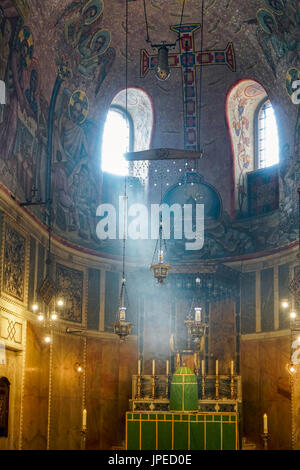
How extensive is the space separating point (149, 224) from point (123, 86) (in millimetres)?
4590

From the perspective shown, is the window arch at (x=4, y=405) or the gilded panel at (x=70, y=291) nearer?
the window arch at (x=4, y=405)

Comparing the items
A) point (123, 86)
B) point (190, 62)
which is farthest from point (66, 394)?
point (190, 62)

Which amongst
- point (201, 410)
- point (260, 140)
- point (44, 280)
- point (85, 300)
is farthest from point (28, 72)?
point (201, 410)

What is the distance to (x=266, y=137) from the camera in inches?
924

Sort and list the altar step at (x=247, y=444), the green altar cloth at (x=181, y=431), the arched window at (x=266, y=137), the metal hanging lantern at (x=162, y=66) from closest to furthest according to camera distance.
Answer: the metal hanging lantern at (x=162, y=66) < the green altar cloth at (x=181, y=431) < the altar step at (x=247, y=444) < the arched window at (x=266, y=137)

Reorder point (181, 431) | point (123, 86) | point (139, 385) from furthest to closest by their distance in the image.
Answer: point (123, 86) → point (139, 385) → point (181, 431)

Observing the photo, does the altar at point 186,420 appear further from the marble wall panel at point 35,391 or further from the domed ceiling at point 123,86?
the domed ceiling at point 123,86

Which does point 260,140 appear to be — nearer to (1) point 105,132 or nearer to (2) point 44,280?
(1) point 105,132

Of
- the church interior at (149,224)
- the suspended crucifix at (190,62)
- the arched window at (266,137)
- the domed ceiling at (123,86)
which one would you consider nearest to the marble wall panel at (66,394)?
the church interior at (149,224)

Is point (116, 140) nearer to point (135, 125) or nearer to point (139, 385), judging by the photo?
point (135, 125)

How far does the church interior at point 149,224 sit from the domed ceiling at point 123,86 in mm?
58

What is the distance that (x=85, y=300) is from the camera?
21.7 meters

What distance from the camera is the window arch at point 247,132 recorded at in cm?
2317

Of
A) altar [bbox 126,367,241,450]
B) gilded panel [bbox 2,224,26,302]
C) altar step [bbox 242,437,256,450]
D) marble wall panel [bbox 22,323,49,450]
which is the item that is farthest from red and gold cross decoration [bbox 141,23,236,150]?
altar step [bbox 242,437,256,450]
